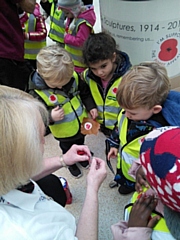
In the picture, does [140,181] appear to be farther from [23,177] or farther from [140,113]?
[23,177]

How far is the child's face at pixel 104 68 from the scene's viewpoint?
5.18 ft

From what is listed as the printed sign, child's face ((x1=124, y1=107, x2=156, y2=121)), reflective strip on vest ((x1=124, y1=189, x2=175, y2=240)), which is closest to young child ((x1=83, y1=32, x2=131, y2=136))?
the printed sign

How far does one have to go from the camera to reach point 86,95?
5.68 ft

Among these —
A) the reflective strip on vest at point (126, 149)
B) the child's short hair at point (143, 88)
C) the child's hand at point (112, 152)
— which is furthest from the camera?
the child's hand at point (112, 152)

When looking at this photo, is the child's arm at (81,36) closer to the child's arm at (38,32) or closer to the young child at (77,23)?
the young child at (77,23)

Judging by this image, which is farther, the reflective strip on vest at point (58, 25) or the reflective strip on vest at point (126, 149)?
the reflective strip on vest at point (58, 25)

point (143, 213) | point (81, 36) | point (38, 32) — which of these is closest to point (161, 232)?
point (143, 213)

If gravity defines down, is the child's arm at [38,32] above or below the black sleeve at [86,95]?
above

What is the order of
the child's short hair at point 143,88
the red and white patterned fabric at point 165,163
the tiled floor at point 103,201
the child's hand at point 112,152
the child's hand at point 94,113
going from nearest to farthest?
1. the red and white patterned fabric at point 165,163
2. the child's short hair at point 143,88
3. the child's hand at point 112,152
4. the tiled floor at point 103,201
5. the child's hand at point 94,113

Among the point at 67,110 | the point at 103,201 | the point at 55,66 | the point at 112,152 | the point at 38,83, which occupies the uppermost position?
the point at 55,66

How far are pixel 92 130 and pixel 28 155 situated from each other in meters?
0.82

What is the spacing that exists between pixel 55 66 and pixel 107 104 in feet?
1.16

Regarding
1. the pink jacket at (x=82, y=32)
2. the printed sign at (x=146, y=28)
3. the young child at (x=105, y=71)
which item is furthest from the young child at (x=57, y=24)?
the young child at (x=105, y=71)

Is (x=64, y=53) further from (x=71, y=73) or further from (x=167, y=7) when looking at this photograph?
(x=167, y=7)
